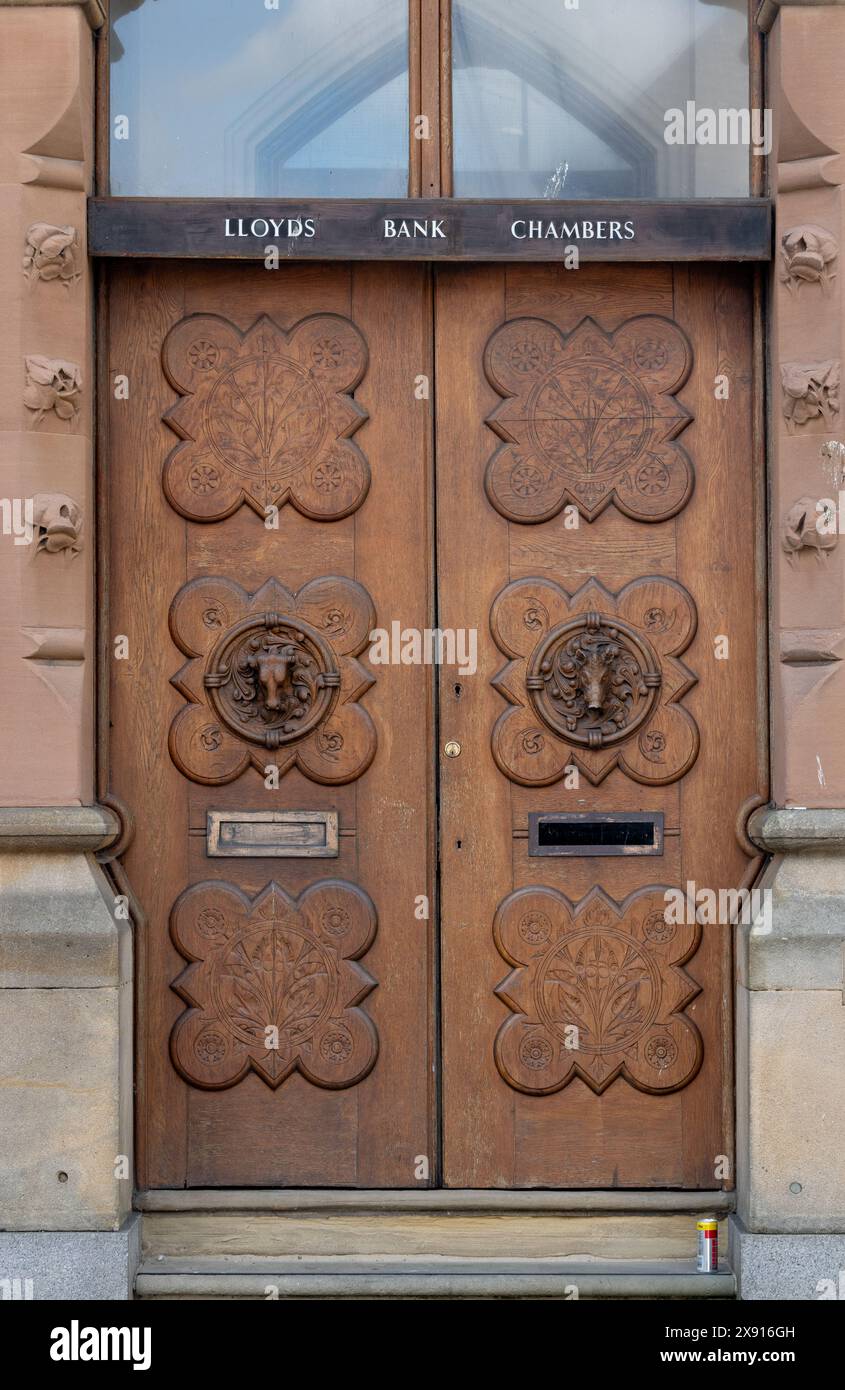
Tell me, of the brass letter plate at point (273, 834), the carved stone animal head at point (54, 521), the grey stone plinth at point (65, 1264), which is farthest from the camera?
the brass letter plate at point (273, 834)

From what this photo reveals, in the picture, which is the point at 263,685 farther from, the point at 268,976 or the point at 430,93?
the point at 430,93

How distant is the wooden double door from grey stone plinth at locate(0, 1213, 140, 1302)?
407 mm

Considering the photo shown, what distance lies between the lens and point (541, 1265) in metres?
5.42

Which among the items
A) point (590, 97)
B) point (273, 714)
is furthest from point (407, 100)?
point (273, 714)

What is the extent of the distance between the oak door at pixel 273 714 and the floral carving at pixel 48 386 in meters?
0.32

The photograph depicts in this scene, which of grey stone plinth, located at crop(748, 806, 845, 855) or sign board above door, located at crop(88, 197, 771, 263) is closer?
grey stone plinth, located at crop(748, 806, 845, 855)

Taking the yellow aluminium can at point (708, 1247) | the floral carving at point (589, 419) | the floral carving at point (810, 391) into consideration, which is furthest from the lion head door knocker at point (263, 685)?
the yellow aluminium can at point (708, 1247)

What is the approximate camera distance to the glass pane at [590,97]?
5.68 meters

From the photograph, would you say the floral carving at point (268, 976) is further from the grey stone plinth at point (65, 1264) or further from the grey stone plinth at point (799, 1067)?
the grey stone plinth at point (799, 1067)

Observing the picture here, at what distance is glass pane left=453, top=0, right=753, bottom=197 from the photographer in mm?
5680

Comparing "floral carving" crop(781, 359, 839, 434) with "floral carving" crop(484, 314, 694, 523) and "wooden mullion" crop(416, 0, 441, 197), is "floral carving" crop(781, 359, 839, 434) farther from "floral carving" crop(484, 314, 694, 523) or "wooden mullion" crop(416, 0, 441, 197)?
"wooden mullion" crop(416, 0, 441, 197)

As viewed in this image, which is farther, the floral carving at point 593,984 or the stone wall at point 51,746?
the floral carving at point 593,984

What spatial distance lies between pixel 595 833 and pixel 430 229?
6.94 ft

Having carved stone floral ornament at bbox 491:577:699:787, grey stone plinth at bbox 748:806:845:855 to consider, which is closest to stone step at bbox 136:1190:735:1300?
grey stone plinth at bbox 748:806:845:855
